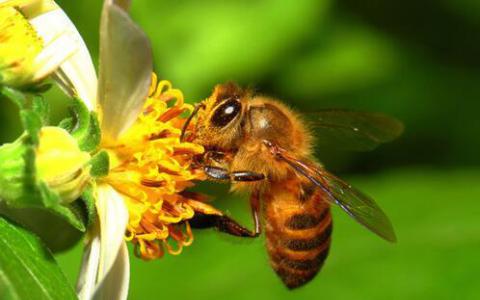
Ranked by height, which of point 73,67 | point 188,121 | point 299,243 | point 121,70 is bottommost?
point 299,243

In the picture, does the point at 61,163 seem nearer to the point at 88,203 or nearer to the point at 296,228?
the point at 88,203

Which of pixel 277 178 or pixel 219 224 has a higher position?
pixel 277 178

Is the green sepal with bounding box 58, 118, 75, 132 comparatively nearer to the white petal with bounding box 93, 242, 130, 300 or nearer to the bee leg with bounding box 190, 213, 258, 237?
the white petal with bounding box 93, 242, 130, 300

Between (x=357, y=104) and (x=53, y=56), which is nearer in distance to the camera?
(x=53, y=56)

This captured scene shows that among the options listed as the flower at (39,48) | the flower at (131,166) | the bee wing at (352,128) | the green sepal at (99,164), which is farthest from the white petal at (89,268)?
the bee wing at (352,128)

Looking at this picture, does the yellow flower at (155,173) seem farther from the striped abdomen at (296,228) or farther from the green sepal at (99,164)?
the striped abdomen at (296,228)

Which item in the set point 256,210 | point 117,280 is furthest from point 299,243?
point 117,280

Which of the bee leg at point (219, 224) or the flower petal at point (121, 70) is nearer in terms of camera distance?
the flower petal at point (121, 70)
